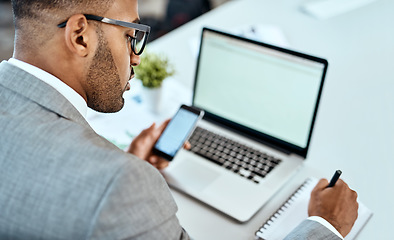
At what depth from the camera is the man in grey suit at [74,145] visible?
1.93 feet

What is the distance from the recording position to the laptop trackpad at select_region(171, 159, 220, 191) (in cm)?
99

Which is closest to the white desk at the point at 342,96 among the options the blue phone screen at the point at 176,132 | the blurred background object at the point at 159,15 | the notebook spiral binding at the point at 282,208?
the notebook spiral binding at the point at 282,208

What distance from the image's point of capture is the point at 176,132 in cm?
106

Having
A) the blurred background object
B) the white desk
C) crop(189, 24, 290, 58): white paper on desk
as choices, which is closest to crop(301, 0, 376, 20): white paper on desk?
the white desk

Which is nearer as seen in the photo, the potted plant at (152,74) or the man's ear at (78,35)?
the man's ear at (78,35)

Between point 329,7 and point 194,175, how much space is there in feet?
4.11

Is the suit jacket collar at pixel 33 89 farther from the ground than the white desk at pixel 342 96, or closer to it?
closer to it

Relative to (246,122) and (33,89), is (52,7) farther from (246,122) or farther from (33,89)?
(246,122)

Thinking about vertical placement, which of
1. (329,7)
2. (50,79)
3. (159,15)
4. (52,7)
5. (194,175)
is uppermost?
(329,7)

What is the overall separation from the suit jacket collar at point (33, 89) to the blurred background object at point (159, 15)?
1.97 meters

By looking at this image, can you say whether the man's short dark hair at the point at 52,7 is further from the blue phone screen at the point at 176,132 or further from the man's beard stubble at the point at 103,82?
the blue phone screen at the point at 176,132

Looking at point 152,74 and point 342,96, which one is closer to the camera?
point 152,74

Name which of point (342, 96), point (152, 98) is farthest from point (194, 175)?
point (342, 96)

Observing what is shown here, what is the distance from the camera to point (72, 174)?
60 centimetres
